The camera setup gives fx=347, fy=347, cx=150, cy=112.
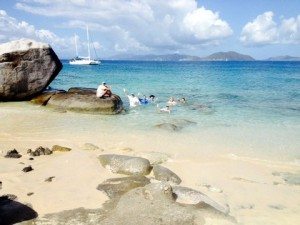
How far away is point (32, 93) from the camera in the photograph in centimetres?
2136

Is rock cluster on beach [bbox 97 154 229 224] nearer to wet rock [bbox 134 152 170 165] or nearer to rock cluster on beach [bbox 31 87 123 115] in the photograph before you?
wet rock [bbox 134 152 170 165]

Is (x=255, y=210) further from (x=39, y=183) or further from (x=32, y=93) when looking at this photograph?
(x=32, y=93)

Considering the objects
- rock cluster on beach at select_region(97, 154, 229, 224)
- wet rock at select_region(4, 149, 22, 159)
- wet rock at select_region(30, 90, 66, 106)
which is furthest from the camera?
wet rock at select_region(30, 90, 66, 106)

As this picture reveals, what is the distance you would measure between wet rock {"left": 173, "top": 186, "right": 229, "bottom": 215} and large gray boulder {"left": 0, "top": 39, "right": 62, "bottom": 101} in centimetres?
1560

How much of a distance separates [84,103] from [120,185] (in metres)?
10.8

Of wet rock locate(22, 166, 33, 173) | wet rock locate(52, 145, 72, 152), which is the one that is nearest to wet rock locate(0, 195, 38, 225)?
wet rock locate(22, 166, 33, 173)

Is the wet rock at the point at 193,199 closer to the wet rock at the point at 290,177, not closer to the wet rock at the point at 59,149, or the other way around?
the wet rock at the point at 290,177

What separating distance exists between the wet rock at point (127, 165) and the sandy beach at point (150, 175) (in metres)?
0.26

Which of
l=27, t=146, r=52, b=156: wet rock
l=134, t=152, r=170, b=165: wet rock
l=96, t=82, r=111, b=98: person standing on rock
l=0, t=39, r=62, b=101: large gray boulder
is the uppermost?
l=0, t=39, r=62, b=101: large gray boulder

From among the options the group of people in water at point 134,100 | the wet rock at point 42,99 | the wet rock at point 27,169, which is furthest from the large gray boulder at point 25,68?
the wet rock at point 27,169

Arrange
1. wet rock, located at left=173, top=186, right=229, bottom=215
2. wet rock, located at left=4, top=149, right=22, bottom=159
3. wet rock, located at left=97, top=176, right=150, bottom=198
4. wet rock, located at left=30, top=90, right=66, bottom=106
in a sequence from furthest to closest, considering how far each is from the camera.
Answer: wet rock, located at left=30, top=90, right=66, bottom=106, wet rock, located at left=4, top=149, right=22, bottom=159, wet rock, located at left=97, top=176, right=150, bottom=198, wet rock, located at left=173, top=186, right=229, bottom=215

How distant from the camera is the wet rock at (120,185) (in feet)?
24.6

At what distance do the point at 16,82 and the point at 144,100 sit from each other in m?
7.64

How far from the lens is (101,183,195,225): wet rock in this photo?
6.14m
